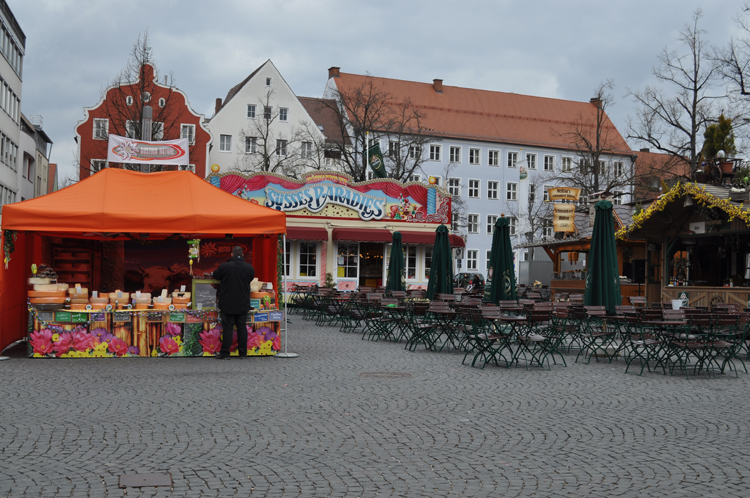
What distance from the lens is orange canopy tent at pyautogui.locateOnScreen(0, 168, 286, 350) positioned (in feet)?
39.3

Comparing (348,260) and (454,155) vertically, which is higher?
(454,155)

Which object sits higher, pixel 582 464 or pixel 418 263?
pixel 418 263

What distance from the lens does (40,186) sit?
69188 mm

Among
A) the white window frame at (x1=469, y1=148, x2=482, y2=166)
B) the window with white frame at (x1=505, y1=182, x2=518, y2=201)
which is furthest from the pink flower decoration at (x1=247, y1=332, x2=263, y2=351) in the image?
the window with white frame at (x1=505, y1=182, x2=518, y2=201)

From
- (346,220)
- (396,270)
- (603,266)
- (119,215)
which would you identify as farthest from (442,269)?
(119,215)

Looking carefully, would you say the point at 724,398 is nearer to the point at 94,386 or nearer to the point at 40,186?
the point at 94,386

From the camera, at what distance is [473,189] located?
205ft

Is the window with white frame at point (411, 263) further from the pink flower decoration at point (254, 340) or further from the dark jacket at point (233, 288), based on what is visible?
the dark jacket at point (233, 288)

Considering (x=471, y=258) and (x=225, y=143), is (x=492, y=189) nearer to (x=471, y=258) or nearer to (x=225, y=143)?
(x=471, y=258)

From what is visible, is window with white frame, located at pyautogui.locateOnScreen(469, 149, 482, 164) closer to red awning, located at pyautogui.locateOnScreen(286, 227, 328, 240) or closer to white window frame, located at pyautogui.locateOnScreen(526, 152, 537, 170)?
white window frame, located at pyautogui.locateOnScreen(526, 152, 537, 170)

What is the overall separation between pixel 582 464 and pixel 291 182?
24262mm

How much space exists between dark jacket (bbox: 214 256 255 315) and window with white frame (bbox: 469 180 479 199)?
51.3 m

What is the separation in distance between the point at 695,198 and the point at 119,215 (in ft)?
51.8

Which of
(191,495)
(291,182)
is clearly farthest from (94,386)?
(291,182)
